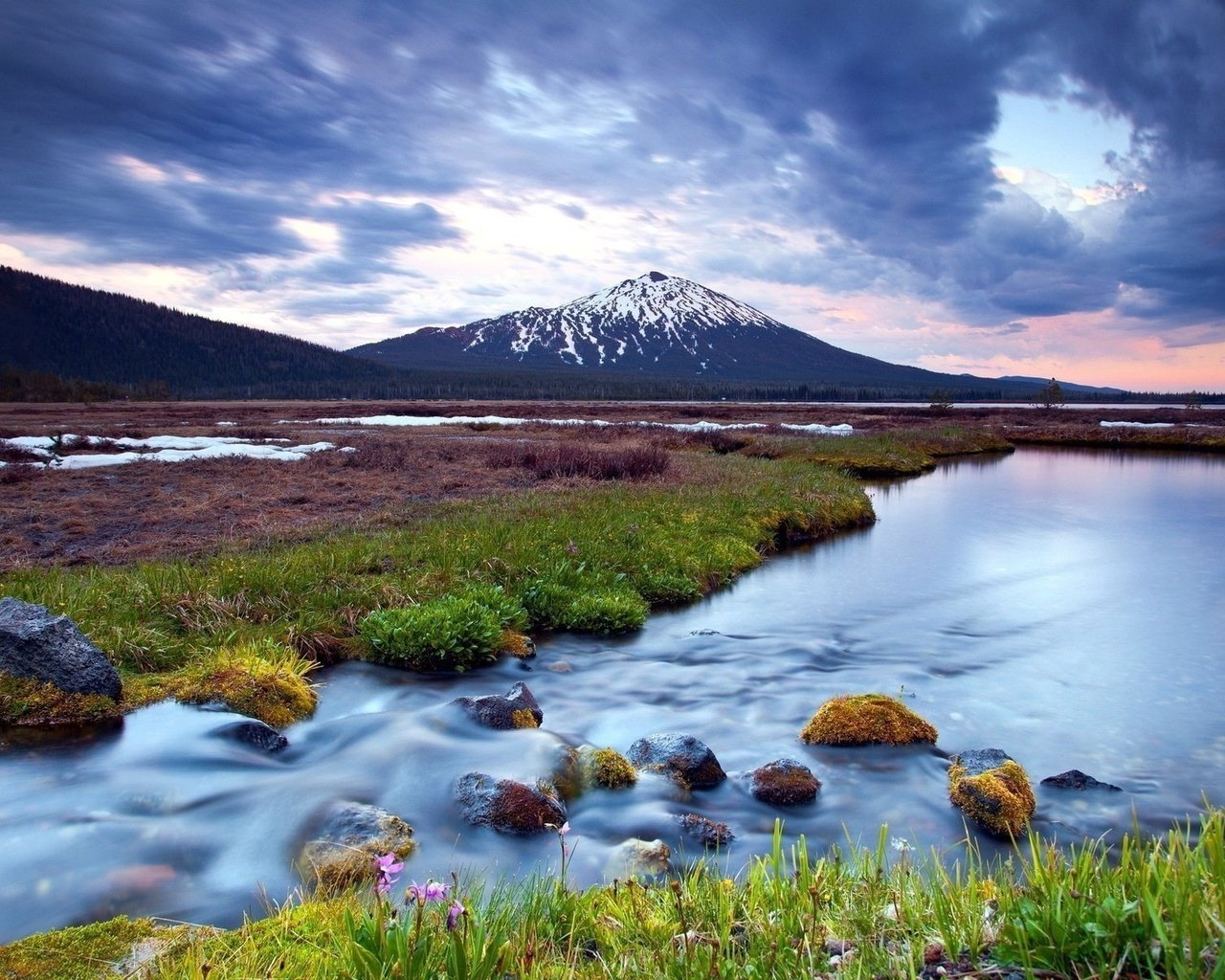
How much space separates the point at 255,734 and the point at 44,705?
83.1 inches

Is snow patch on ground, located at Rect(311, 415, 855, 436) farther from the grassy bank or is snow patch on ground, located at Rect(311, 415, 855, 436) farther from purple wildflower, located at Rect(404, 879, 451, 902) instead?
purple wildflower, located at Rect(404, 879, 451, 902)

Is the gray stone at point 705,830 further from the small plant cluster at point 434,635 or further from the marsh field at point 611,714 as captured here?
the small plant cluster at point 434,635

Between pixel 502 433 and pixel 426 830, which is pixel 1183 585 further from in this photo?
pixel 502 433

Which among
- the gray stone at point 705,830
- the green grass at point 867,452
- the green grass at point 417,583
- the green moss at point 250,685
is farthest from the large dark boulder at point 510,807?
the green grass at point 867,452

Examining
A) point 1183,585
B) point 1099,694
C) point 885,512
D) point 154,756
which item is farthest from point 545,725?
point 885,512

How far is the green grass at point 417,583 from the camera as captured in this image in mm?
9680

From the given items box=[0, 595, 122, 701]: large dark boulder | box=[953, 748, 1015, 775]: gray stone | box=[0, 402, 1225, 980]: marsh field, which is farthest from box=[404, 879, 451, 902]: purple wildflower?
box=[0, 595, 122, 701]: large dark boulder

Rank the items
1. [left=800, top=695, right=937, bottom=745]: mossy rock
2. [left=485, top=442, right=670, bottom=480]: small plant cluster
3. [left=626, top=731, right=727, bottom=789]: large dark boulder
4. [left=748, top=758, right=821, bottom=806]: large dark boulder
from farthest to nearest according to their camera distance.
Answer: [left=485, top=442, right=670, bottom=480]: small plant cluster, [left=800, top=695, right=937, bottom=745]: mossy rock, [left=626, top=731, right=727, bottom=789]: large dark boulder, [left=748, top=758, right=821, bottom=806]: large dark boulder

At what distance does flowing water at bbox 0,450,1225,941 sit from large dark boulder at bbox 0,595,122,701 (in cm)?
63

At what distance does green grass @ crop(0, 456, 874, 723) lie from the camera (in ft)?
31.8

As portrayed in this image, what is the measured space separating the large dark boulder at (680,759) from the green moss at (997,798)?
224 cm

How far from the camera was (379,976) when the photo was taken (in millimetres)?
2648

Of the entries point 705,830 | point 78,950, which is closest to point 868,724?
point 705,830

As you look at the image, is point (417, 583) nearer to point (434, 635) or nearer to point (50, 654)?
point (434, 635)
